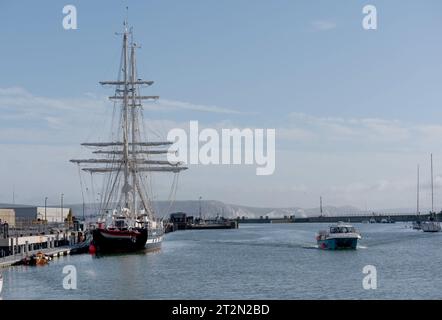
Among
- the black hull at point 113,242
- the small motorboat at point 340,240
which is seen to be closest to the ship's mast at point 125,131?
the black hull at point 113,242

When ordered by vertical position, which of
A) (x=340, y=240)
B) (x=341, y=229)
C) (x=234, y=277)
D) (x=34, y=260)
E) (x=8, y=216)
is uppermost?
(x=8, y=216)

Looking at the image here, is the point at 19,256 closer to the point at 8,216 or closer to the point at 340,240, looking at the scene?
the point at 8,216

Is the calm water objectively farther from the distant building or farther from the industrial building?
the industrial building

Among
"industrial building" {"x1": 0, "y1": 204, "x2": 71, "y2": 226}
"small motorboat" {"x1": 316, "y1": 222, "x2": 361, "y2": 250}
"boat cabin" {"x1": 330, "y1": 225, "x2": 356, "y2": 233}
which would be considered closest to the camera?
"small motorboat" {"x1": 316, "y1": 222, "x2": 361, "y2": 250}

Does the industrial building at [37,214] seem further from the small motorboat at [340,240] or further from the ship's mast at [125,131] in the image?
the small motorboat at [340,240]

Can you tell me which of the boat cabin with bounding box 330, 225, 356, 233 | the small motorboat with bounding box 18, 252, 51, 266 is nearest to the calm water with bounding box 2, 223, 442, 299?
the small motorboat with bounding box 18, 252, 51, 266

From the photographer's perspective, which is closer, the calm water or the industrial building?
the calm water

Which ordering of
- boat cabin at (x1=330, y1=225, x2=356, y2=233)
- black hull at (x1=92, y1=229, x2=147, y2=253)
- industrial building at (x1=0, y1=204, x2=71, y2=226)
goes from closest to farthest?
black hull at (x1=92, y1=229, x2=147, y2=253) → boat cabin at (x1=330, y1=225, x2=356, y2=233) → industrial building at (x1=0, y1=204, x2=71, y2=226)

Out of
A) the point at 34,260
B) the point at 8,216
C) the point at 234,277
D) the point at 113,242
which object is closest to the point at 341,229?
the point at 113,242

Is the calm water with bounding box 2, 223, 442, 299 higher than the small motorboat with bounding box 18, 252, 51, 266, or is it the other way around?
the small motorboat with bounding box 18, 252, 51, 266

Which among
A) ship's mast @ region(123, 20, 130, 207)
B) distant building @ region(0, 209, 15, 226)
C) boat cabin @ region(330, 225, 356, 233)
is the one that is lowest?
boat cabin @ region(330, 225, 356, 233)

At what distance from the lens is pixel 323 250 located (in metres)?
86.6
